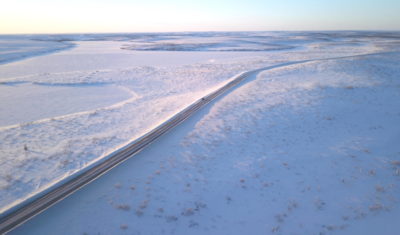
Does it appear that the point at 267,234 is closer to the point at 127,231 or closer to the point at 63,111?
the point at 127,231

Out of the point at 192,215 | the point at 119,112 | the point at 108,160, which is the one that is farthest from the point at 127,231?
the point at 119,112

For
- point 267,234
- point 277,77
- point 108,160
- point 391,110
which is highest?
point 277,77

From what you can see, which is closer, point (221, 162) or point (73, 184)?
point (73, 184)

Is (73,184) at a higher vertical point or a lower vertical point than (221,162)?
lower

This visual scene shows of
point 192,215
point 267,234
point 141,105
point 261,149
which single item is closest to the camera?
point 267,234

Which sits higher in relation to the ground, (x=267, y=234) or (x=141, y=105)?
(x=141, y=105)

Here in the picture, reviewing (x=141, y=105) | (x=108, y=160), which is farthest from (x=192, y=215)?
(x=141, y=105)

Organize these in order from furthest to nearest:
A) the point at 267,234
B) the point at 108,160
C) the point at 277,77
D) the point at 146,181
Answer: the point at 277,77 → the point at 108,160 → the point at 146,181 → the point at 267,234

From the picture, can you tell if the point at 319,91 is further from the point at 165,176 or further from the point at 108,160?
the point at 108,160

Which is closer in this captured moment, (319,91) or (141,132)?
(141,132)
